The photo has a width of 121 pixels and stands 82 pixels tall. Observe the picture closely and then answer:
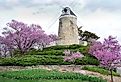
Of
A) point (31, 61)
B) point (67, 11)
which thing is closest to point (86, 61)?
point (31, 61)

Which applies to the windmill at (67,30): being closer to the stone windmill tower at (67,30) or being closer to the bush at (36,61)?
the stone windmill tower at (67,30)

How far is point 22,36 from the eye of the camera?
38844 mm

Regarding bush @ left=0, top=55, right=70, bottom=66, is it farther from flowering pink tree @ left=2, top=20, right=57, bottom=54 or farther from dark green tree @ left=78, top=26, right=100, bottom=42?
dark green tree @ left=78, top=26, right=100, bottom=42

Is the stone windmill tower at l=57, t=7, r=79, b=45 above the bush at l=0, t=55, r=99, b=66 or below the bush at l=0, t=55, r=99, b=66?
above

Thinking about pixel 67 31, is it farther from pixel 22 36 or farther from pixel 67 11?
pixel 22 36

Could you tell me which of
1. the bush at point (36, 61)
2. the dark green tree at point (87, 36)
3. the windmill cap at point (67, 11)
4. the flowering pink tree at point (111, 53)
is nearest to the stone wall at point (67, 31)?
the windmill cap at point (67, 11)

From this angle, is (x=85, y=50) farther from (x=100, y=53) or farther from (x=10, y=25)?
(x=100, y=53)

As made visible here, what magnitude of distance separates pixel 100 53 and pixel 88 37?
36898mm

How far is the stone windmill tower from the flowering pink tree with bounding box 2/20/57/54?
962cm

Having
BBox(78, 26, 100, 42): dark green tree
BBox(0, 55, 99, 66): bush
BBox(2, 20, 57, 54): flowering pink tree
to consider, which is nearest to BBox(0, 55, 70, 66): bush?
BBox(0, 55, 99, 66): bush

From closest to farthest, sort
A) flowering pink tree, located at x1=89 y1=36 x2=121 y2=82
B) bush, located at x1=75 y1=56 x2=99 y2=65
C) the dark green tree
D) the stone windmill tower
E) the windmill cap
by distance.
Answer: flowering pink tree, located at x1=89 y1=36 x2=121 y2=82
bush, located at x1=75 y1=56 x2=99 y2=65
the stone windmill tower
the windmill cap
the dark green tree

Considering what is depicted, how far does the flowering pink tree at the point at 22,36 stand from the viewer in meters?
38.7

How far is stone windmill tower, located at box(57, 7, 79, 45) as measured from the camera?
50188mm

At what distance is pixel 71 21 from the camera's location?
5044 cm
